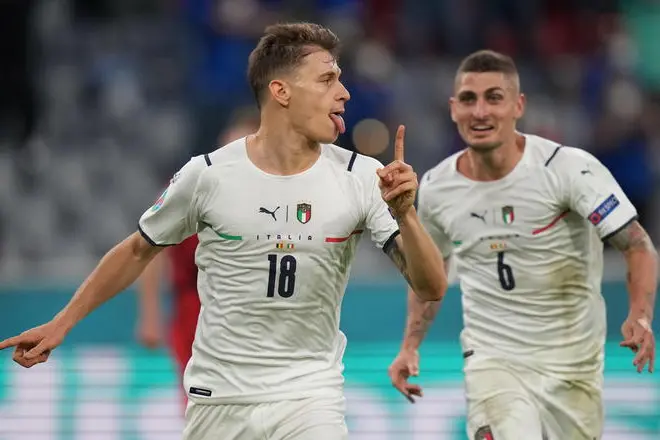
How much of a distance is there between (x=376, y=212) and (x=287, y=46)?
27.2 inches

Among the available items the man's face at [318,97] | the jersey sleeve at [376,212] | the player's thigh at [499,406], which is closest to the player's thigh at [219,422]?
the jersey sleeve at [376,212]

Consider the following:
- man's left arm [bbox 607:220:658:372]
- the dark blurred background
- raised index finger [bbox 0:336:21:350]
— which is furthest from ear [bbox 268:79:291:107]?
the dark blurred background

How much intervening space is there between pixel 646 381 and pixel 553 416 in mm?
2411

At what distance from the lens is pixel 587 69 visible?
42.7 feet

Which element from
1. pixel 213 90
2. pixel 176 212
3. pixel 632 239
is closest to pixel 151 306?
pixel 176 212

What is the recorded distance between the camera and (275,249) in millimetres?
4672

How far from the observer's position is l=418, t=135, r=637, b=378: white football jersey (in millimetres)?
5738

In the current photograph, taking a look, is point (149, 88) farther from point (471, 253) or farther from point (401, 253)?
point (401, 253)

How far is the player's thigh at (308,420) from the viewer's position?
4496mm

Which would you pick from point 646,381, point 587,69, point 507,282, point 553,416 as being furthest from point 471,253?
point 587,69

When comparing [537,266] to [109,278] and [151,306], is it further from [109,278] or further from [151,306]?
[151,306]

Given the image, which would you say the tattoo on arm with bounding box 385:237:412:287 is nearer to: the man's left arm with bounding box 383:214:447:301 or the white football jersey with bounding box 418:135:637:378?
the man's left arm with bounding box 383:214:447:301

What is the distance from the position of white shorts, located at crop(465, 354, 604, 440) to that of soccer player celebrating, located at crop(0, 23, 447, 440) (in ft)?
3.56

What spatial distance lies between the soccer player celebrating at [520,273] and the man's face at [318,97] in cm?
127
